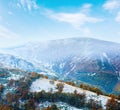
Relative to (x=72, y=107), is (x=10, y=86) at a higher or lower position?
higher

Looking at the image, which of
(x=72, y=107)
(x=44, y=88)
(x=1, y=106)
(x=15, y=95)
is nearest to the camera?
(x=1, y=106)

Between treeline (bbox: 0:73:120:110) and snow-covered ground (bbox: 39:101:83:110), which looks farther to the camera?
snow-covered ground (bbox: 39:101:83:110)

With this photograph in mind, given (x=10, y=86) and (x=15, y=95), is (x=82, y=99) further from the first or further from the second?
(x=10, y=86)

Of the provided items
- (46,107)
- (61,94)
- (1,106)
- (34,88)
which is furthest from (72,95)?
(1,106)

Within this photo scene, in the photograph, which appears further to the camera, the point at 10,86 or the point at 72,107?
the point at 10,86

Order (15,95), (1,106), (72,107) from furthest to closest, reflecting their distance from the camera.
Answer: (15,95) < (72,107) < (1,106)

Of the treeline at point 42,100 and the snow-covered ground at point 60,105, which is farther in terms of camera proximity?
the snow-covered ground at point 60,105

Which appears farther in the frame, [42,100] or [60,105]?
[42,100]

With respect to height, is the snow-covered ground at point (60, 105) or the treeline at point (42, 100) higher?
the treeline at point (42, 100)

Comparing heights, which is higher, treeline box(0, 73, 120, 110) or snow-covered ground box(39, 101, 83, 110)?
treeline box(0, 73, 120, 110)

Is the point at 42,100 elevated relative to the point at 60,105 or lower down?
elevated
